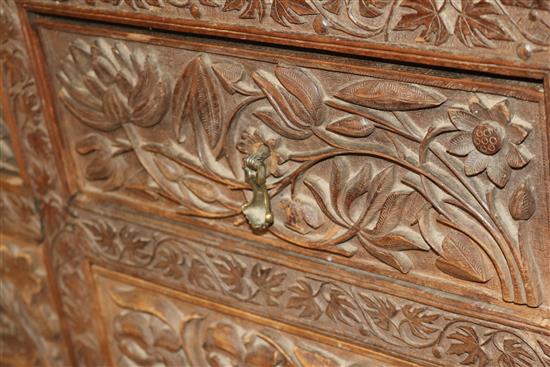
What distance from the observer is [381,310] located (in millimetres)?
875

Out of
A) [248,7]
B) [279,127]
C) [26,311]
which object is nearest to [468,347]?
[279,127]

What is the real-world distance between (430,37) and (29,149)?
57 centimetres

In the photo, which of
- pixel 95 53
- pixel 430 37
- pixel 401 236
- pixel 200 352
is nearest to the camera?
pixel 430 37

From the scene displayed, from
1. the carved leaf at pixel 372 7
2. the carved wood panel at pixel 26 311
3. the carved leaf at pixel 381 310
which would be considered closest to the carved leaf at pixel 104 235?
the carved wood panel at pixel 26 311

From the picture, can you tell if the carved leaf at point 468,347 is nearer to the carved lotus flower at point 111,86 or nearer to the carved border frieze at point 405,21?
the carved border frieze at point 405,21

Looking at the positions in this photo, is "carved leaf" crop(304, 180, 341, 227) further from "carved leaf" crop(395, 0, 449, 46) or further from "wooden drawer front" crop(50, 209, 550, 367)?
"carved leaf" crop(395, 0, 449, 46)

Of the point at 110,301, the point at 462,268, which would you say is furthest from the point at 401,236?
the point at 110,301

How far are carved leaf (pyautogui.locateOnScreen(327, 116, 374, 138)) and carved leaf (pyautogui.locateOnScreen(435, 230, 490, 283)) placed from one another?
121mm

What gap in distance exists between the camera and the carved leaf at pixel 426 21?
699mm

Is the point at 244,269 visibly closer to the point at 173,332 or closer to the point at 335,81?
the point at 173,332

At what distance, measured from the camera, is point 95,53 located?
3.09ft

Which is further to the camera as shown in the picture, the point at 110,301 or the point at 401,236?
the point at 110,301

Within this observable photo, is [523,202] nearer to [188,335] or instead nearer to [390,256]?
[390,256]

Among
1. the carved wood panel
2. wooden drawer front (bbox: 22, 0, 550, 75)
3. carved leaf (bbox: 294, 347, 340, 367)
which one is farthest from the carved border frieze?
the carved wood panel
